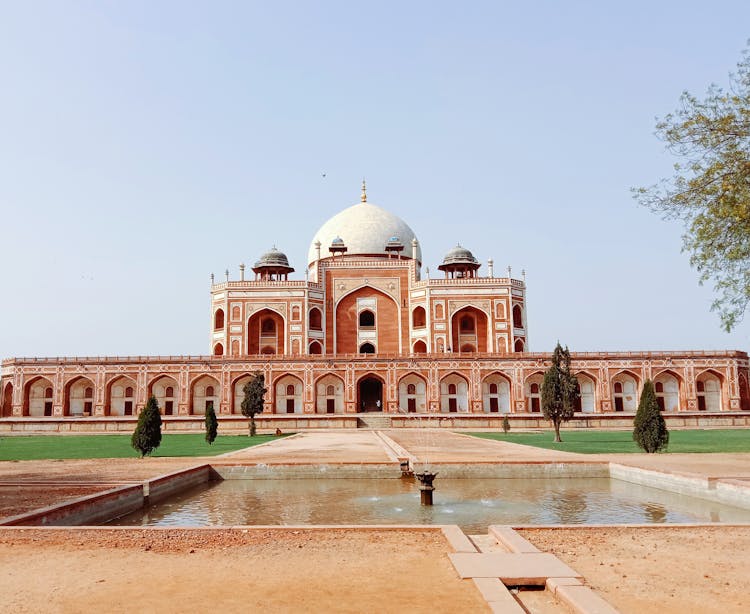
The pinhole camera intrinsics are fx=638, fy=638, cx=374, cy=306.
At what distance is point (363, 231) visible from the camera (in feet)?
139

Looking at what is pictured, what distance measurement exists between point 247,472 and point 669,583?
25.8 feet

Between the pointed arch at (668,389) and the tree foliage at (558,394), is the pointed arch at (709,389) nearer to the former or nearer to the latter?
the pointed arch at (668,389)

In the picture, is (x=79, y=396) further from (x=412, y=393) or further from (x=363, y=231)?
(x=363, y=231)

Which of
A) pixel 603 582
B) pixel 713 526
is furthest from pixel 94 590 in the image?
pixel 713 526

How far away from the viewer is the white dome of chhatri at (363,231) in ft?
137

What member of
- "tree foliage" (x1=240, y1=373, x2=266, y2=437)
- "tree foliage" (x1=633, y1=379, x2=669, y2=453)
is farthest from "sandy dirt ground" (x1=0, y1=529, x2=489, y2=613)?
"tree foliage" (x1=240, y1=373, x2=266, y2=437)

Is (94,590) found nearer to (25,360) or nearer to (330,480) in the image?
(330,480)

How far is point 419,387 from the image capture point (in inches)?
1298

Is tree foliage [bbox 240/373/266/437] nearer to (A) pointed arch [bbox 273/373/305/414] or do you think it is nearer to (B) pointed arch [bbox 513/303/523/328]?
(A) pointed arch [bbox 273/373/305/414]

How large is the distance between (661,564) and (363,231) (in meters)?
38.3

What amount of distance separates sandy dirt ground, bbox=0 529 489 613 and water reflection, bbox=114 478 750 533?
5.52 ft

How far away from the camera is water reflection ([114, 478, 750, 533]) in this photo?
24.0 ft

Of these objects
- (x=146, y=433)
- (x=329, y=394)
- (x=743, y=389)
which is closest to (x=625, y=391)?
(x=743, y=389)

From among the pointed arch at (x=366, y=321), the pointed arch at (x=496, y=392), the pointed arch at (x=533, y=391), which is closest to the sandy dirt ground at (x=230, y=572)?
the pointed arch at (x=496, y=392)
